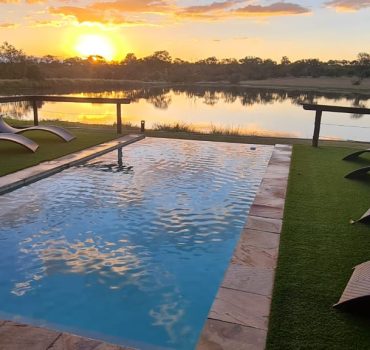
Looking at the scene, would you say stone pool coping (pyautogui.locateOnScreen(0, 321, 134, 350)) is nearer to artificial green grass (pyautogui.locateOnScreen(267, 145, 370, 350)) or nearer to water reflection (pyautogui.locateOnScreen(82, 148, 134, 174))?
artificial green grass (pyautogui.locateOnScreen(267, 145, 370, 350))

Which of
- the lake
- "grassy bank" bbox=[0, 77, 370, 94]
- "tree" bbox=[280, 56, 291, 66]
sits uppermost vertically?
"tree" bbox=[280, 56, 291, 66]

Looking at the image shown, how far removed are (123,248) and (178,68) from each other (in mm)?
72249

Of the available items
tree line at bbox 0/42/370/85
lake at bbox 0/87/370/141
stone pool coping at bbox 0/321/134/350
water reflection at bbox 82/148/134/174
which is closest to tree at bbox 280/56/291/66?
tree line at bbox 0/42/370/85

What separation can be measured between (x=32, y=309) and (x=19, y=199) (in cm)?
297

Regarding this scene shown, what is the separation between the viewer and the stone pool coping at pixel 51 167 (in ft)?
20.6

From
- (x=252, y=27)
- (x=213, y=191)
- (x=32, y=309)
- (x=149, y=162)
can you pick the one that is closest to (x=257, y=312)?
(x=32, y=309)

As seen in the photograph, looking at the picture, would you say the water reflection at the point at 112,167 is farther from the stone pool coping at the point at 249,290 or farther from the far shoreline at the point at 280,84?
the far shoreline at the point at 280,84

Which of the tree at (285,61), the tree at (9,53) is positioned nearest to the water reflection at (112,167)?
the tree at (9,53)

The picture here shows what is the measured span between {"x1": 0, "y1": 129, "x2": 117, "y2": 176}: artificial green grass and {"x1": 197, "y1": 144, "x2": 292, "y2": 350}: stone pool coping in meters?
4.62

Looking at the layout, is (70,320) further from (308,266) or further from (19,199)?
(19,199)

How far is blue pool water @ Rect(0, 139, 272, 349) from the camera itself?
3143 millimetres

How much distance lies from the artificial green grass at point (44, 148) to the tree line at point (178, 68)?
42.9m

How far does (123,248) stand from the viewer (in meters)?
4.36

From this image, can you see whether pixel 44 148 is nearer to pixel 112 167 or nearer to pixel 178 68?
pixel 112 167
